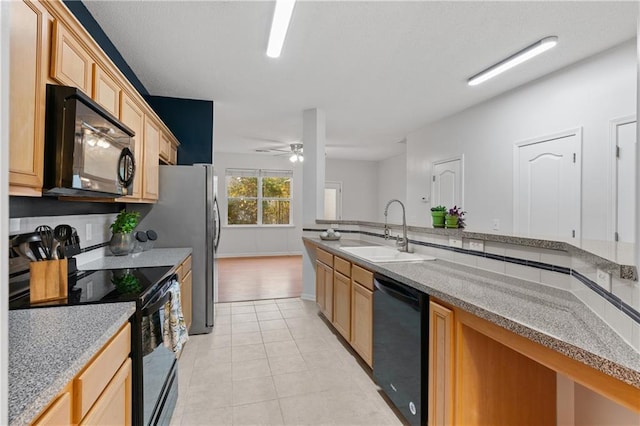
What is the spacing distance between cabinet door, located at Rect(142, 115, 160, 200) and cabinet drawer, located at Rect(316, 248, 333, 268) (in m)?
1.74

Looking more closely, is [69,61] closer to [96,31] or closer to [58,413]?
[96,31]

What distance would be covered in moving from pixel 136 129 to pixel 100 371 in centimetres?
197

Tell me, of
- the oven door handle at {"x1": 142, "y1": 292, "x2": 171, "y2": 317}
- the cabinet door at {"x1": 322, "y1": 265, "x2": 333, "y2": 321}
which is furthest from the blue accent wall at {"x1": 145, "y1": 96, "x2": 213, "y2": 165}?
the oven door handle at {"x1": 142, "y1": 292, "x2": 171, "y2": 317}

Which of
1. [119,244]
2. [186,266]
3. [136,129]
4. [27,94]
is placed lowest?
[186,266]

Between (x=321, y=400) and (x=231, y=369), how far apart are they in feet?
2.68

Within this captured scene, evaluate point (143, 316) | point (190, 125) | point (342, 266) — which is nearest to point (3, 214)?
point (143, 316)

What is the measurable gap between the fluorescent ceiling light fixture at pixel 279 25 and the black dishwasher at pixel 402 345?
187 centimetres

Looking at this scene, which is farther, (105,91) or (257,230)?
(257,230)

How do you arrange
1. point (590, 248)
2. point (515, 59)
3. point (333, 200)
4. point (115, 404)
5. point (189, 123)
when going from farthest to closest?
1. point (333, 200)
2. point (189, 123)
3. point (515, 59)
4. point (590, 248)
5. point (115, 404)

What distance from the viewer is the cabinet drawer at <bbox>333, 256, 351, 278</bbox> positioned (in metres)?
2.68

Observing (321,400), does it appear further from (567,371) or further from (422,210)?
(422,210)

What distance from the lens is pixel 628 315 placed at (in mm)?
931

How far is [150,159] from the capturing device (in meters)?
2.80

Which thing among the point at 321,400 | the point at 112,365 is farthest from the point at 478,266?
the point at 112,365
